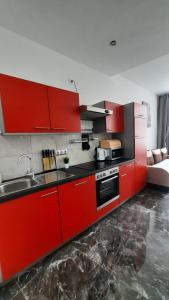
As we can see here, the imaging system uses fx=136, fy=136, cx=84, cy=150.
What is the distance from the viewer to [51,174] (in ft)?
6.28

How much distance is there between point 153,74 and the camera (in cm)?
325

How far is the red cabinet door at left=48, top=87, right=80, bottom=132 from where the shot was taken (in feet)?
5.74

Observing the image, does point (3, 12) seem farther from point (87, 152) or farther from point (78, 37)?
point (87, 152)

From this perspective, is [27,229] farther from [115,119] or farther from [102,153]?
[115,119]

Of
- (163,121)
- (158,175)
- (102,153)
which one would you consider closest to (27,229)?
(102,153)

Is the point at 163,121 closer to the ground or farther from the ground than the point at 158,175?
farther from the ground

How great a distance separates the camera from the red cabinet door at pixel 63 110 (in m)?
1.75

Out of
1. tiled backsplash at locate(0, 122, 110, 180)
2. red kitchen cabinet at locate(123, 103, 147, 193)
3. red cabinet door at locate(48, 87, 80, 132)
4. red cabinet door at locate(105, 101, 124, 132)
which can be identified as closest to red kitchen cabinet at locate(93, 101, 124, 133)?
red cabinet door at locate(105, 101, 124, 132)

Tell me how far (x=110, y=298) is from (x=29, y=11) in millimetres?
A: 2784

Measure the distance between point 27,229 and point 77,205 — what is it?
2.06 ft

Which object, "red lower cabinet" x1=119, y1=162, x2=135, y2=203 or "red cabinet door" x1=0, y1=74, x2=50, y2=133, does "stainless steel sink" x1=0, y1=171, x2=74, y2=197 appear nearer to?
"red cabinet door" x1=0, y1=74, x2=50, y2=133

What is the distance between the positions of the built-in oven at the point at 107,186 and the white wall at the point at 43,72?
62 centimetres

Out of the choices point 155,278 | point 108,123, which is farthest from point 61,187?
point 108,123

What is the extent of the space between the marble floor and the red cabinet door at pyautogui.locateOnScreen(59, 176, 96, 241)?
19 centimetres
